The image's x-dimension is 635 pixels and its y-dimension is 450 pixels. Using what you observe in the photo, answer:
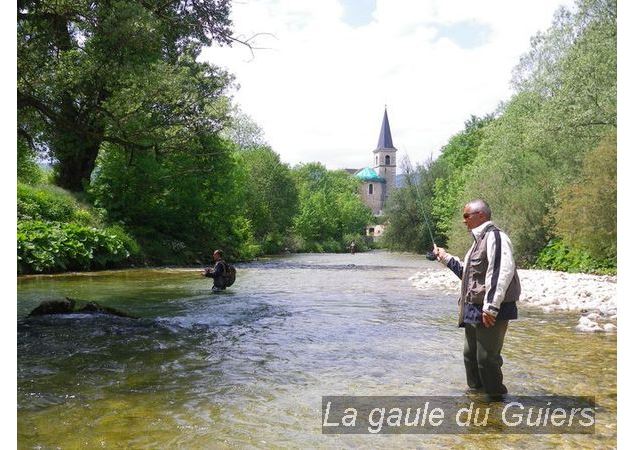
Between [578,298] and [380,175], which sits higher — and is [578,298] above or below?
below

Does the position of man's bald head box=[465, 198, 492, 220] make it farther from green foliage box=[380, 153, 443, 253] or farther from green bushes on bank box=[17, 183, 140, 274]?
green foliage box=[380, 153, 443, 253]

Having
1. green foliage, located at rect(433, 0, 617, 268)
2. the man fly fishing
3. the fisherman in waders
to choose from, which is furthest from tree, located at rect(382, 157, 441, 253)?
the fisherman in waders

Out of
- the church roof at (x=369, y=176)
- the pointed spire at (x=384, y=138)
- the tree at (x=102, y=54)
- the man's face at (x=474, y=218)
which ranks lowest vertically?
the man's face at (x=474, y=218)

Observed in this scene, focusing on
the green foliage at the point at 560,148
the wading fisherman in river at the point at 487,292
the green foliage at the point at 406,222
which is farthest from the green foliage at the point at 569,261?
the green foliage at the point at 406,222

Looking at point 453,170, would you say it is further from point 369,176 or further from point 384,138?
point 384,138

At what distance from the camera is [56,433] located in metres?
Answer: 4.48

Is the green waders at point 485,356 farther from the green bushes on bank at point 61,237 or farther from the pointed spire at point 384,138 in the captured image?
the pointed spire at point 384,138

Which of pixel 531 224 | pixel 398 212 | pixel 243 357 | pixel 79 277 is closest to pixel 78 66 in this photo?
pixel 243 357

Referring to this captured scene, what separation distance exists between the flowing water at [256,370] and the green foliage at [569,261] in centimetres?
1050

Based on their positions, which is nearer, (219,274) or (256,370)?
(256,370)

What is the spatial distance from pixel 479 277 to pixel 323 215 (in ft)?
235

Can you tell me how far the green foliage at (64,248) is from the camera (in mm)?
19922

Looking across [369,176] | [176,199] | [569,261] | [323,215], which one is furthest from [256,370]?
[369,176]

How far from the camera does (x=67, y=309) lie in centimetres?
1036
